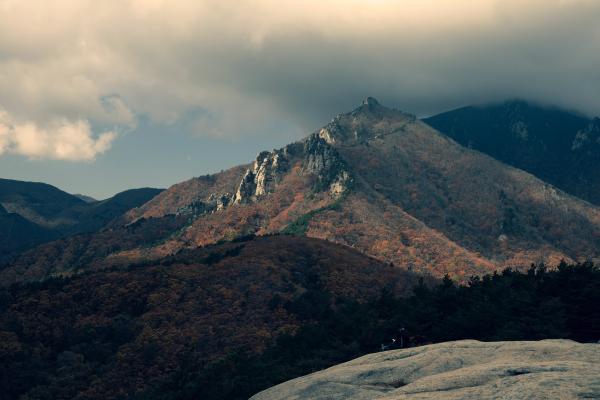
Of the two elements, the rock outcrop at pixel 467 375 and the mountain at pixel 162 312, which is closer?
the rock outcrop at pixel 467 375

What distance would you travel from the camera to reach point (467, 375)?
21.3 m

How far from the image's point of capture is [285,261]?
178 metres

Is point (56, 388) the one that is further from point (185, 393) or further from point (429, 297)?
point (429, 297)

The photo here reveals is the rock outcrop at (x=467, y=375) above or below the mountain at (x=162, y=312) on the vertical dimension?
above

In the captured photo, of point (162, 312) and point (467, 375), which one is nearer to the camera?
point (467, 375)

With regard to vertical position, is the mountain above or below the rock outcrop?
below

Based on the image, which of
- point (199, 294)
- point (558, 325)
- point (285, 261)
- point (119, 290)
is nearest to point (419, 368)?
point (558, 325)

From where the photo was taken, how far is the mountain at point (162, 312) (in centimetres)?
10756

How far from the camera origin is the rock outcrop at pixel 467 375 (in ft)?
60.2

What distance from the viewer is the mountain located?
107562mm

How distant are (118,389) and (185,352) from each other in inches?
710

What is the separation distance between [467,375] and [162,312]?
128504 millimetres

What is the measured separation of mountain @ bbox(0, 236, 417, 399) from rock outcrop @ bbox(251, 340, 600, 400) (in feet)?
168

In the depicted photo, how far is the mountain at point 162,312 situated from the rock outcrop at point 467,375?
51212mm
